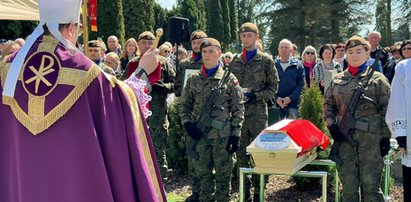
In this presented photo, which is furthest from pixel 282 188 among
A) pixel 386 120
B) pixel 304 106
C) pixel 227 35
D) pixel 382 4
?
pixel 227 35

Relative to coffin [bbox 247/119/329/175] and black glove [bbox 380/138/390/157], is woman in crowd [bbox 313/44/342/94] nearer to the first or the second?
black glove [bbox 380/138/390/157]

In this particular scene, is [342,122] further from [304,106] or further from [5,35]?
[5,35]

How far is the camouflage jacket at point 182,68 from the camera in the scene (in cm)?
671

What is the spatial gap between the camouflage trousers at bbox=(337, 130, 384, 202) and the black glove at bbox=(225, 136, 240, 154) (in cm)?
108

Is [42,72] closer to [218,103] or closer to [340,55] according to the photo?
[218,103]

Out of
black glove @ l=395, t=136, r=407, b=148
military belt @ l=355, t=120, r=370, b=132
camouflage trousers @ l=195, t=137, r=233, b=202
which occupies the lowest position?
camouflage trousers @ l=195, t=137, r=233, b=202

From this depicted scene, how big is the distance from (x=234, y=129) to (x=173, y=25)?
8.14ft

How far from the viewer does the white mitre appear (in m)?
2.61

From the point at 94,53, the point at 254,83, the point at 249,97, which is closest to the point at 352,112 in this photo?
the point at 249,97

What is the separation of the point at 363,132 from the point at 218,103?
1.56 m

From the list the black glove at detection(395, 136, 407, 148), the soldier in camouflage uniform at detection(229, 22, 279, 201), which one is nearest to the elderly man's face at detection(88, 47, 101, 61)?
the soldier in camouflage uniform at detection(229, 22, 279, 201)

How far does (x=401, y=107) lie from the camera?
458cm

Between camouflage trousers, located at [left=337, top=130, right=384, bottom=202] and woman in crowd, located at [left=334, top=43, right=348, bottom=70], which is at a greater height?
woman in crowd, located at [left=334, top=43, right=348, bottom=70]

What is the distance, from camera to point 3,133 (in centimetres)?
275
